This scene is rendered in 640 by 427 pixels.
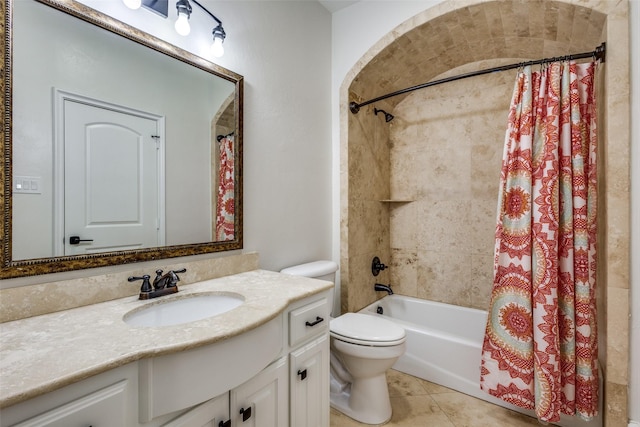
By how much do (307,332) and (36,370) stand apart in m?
0.84

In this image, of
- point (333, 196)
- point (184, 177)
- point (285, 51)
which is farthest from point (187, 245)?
point (285, 51)

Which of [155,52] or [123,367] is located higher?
[155,52]

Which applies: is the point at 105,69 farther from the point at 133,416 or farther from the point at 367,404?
the point at 367,404

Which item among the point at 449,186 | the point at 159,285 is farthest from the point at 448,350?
the point at 159,285

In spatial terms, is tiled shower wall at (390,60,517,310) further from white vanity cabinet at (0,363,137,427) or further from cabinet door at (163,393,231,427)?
white vanity cabinet at (0,363,137,427)

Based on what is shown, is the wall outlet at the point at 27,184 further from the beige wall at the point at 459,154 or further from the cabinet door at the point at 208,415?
the beige wall at the point at 459,154

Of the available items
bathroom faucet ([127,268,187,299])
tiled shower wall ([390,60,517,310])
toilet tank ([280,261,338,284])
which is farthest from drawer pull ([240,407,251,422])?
tiled shower wall ([390,60,517,310])

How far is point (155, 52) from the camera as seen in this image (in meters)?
1.27

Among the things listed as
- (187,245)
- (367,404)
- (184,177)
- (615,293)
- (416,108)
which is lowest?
(367,404)

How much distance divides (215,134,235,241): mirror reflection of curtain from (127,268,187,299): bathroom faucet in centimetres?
34

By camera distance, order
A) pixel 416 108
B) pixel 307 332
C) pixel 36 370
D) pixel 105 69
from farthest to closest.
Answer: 1. pixel 416 108
2. pixel 307 332
3. pixel 105 69
4. pixel 36 370

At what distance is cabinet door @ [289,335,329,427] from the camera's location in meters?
1.18

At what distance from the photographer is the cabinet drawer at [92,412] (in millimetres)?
592

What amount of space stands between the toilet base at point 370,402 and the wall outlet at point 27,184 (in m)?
1.73
